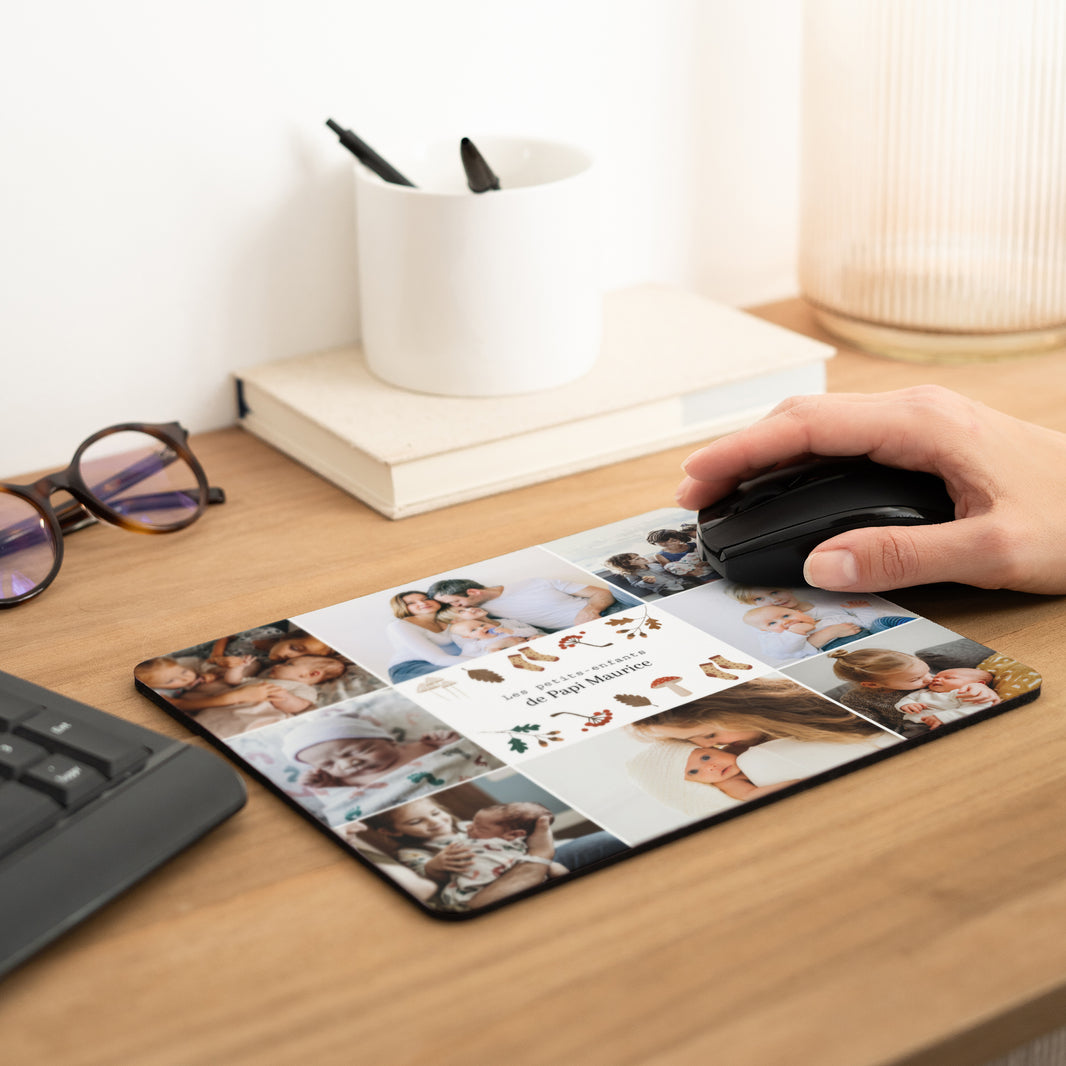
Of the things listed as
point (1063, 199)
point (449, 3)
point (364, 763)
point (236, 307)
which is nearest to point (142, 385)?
point (236, 307)

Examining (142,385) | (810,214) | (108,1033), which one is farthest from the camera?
(810,214)

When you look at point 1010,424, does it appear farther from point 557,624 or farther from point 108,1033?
point 108,1033

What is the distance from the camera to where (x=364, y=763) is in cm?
50

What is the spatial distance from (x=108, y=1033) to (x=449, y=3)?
718 mm

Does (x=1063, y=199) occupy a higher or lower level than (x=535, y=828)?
higher

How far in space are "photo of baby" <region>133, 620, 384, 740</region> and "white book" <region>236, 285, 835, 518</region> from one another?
162 millimetres

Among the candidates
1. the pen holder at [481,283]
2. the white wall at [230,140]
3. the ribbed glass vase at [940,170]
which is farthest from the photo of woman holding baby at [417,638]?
→ the ribbed glass vase at [940,170]

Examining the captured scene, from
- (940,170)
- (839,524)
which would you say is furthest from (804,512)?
(940,170)

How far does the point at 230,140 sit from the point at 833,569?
50 centimetres

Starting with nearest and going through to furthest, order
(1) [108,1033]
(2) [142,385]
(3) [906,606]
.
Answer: (1) [108,1033] → (3) [906,606] → (2) [142,385]

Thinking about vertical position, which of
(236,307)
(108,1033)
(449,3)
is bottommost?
(108,1033)

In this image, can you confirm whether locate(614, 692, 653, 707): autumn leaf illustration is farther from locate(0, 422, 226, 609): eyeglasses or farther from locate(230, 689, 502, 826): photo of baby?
locate(0, 422, 226, 609): eyeglasses

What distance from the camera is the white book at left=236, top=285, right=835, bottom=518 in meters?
0.75

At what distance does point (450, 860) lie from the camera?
0.45 m
